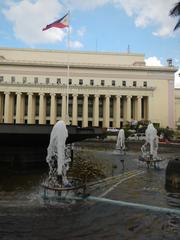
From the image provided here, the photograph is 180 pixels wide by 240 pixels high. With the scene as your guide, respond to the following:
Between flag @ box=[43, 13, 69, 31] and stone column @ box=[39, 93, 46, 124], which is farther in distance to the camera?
stone column @ box=[39, 93, 46, 124]

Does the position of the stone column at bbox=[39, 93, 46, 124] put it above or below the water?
above

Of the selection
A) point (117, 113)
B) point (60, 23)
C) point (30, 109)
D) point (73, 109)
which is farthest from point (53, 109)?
point (60, 23)

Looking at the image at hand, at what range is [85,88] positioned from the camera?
279 ft

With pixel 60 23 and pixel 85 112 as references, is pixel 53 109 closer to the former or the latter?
pixel 85 112

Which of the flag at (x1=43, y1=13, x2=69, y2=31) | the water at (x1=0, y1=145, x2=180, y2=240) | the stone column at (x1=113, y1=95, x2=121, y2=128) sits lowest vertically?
the water at (x1=0, y1=145, x2=180, y2=240)

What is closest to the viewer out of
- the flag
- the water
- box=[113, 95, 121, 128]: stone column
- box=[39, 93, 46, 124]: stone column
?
the water

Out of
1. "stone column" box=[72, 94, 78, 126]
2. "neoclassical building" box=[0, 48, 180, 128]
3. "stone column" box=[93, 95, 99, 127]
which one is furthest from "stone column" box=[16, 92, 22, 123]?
"stone column" box=[93, 95, 99, 127]

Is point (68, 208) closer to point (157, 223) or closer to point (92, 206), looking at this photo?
point (92, 206)

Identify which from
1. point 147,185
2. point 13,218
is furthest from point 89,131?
point 13,218

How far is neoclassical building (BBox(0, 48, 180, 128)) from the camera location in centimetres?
8541

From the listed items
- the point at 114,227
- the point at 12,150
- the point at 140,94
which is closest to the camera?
the point at 114,227

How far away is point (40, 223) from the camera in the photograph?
Result: 280 inches

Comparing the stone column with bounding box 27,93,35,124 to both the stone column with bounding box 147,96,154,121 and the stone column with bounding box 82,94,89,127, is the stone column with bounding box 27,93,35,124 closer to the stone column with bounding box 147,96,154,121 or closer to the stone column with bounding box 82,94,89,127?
the stone column with bounding box 82,94,89,127

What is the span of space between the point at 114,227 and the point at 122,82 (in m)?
82.6
